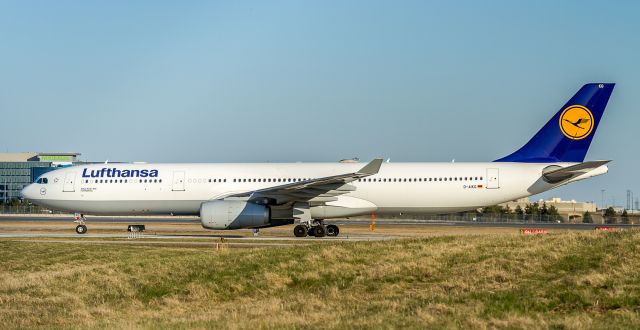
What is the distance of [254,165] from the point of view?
40375 mm

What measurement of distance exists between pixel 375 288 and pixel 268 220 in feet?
59.9

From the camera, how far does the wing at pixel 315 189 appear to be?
3459 cm

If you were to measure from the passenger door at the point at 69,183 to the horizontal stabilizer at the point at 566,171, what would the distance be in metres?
23.5

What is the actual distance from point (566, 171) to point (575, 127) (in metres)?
3.14

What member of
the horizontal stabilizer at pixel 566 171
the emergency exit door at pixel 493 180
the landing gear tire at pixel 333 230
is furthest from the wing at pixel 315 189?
the horizontal stabilizer at pixel 566 171

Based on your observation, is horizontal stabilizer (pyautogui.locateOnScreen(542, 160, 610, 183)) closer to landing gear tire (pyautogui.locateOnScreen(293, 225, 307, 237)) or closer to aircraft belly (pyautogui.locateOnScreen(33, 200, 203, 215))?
landing gear tire (pyautogui.locateOnScreen(293, 225, 307, 237))

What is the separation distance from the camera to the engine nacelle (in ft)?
114

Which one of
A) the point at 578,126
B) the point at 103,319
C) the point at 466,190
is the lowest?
the point at 103,319

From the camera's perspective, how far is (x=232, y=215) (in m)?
34.7

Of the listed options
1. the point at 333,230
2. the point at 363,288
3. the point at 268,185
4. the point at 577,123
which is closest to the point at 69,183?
the point at 268,185

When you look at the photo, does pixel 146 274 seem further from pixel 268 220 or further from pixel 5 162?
pixel 5 162

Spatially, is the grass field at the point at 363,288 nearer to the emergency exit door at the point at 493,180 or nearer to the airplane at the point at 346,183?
the airplane at the point at 346,183

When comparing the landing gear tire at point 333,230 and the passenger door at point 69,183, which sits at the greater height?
the passenger door at point 69,183

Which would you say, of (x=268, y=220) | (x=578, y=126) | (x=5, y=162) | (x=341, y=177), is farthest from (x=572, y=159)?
(x=5, y=162)
